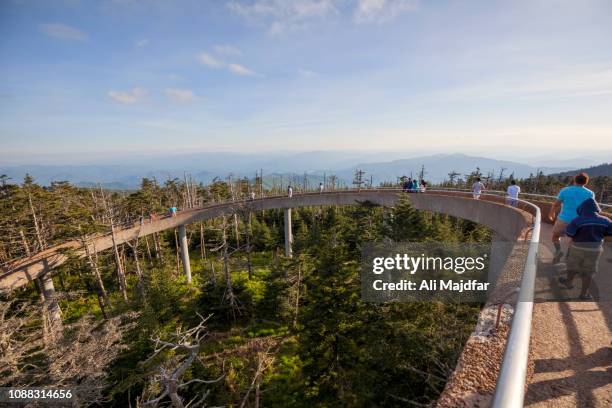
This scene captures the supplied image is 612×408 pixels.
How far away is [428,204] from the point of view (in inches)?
876

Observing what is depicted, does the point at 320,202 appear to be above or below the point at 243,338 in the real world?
above

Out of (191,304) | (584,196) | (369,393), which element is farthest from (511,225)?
(191,304)

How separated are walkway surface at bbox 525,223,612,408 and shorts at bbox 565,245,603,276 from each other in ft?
1.80

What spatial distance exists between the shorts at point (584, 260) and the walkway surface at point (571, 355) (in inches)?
21.6

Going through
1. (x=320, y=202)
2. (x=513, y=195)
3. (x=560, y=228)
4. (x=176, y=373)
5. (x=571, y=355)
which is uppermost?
(x=560, y=228)

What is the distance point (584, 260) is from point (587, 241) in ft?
1.05

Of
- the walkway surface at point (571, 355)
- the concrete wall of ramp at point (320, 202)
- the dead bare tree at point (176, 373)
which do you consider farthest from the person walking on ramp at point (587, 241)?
the dead bare tree at point (176, 373)

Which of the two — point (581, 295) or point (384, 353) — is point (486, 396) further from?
point (384, 353)

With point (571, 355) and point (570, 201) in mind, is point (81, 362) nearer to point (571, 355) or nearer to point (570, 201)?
point (571, 355)

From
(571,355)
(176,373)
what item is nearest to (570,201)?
(571,355)

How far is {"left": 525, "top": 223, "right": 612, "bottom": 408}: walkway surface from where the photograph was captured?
9.55 ft

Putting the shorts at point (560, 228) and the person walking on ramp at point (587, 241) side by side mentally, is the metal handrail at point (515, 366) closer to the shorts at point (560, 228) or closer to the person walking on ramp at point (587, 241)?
the person walking on ramp at point (587, 241)

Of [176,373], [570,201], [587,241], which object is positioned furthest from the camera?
[176,373]

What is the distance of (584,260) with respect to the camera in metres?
4.75
